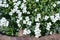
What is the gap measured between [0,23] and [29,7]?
1.24 ft

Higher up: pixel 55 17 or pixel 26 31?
pixel 55 17

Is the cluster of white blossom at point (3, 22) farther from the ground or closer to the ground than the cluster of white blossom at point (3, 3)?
closer to the ground

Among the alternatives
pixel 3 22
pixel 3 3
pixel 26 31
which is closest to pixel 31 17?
pixel 26 31

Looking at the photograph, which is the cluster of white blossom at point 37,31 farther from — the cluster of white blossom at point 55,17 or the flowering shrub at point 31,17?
the cluster of white blossom at point 55,17

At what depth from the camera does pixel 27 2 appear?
2512mm

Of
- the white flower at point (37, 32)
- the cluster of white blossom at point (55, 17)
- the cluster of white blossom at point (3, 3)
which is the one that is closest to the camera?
the white flower at point (37, 32)

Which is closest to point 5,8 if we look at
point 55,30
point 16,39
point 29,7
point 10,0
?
point 10,0

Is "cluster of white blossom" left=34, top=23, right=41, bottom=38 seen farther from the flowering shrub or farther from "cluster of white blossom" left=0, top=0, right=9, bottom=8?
"cluster of white blossom" left=0, top=0, right=9, bottom=8

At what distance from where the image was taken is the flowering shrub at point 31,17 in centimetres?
231

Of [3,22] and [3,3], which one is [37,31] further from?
[3,3]

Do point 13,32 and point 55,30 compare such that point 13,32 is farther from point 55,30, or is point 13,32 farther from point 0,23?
point 55,30

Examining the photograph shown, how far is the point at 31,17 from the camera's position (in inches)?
94.1

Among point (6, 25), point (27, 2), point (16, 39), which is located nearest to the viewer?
point (16, 39)

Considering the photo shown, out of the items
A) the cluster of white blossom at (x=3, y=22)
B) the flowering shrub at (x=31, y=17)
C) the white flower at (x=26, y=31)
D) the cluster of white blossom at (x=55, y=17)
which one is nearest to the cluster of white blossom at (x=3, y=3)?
the flowering shrub at (x=31, y=17)
